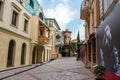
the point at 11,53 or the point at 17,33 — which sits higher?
the point at 17,33

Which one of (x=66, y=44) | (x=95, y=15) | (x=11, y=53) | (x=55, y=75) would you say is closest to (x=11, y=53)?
(x=11, y=53)

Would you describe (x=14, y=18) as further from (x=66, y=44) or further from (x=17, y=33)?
(x=66, y=44)

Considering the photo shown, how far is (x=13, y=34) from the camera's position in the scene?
12.8 metres

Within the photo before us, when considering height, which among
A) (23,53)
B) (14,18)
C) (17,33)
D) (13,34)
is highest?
(14,18)

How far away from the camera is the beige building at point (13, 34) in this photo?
11049mm

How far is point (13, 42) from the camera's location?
13008 millimetres

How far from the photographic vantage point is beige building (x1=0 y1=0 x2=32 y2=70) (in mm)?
11049

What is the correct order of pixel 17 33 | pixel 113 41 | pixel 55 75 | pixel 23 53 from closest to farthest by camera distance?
1. pixel 113 41
2. pixel 55 75
3. pixel 17 33
4. pixel 23 53

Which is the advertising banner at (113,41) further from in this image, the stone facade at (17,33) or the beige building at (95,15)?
the stone facade at (17,33)

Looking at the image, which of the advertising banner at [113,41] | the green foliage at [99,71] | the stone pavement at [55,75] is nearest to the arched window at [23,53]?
the stone pavement at [55,75]

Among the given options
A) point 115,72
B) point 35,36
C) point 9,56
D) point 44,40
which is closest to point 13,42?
point 9,56

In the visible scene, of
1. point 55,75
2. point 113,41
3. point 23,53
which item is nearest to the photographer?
point 113,41

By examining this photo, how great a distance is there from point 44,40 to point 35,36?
196cm

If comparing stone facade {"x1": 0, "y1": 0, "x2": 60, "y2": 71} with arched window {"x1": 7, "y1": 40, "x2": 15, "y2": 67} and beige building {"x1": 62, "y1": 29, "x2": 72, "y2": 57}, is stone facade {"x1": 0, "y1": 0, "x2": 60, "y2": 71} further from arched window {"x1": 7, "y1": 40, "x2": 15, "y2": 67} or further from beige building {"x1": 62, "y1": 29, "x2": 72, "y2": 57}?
beige building {"x1": 62, "y1": 29, "x2": 72, "y2": 57}
